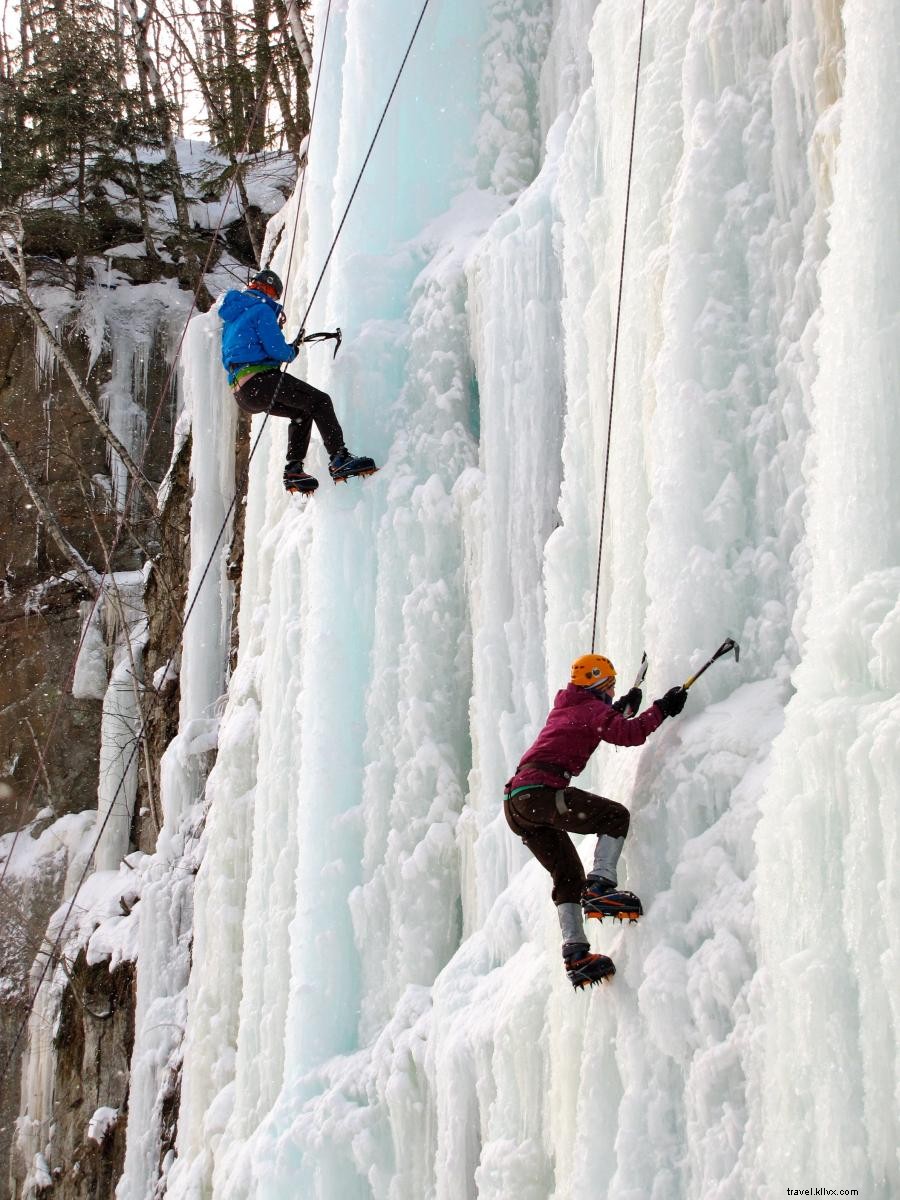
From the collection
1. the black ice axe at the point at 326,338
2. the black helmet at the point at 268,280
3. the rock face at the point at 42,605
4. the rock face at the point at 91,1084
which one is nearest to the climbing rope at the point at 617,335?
the black ice axe at the point at 326,338

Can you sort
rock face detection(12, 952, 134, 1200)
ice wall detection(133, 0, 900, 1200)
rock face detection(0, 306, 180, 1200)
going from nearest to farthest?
ice wall detection(133, 0, 900, 1200) → rock face detection(12, 952, 134, 1200) → rock face detection(0, 306, 180, 1200)

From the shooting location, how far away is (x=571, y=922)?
4.00m

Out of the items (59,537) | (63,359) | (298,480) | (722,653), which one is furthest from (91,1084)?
(722,653)

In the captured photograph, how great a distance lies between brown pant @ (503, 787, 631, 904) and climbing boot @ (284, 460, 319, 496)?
2.65 meters

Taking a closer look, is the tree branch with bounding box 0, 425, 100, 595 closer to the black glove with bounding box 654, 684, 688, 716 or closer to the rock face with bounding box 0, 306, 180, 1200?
the rock face with bounding box 0, 306, 180, 1200

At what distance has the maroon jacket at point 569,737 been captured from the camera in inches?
161

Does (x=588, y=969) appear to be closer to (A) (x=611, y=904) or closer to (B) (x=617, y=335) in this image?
(A) (x=611, y=904)

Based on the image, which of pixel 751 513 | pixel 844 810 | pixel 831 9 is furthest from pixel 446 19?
pixel 844 810

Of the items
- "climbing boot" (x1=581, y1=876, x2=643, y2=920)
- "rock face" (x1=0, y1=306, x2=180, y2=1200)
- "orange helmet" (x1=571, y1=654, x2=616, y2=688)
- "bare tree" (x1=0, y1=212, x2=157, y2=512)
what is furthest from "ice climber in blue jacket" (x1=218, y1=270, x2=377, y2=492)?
"bare tree" (x1=0, y1=212, x2=157, y2=512)

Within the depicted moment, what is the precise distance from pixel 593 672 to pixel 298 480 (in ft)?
9.00

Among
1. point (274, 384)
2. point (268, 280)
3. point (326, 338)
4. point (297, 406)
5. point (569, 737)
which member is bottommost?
point (569, 737)

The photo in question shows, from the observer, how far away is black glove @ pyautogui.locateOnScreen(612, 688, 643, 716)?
4129 millimetres

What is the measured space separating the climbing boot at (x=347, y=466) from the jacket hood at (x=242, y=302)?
876mm

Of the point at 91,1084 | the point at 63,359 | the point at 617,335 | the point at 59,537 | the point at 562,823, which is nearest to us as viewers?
the point at 562,823
